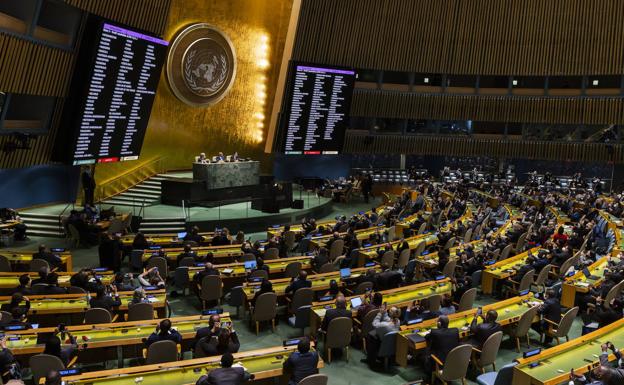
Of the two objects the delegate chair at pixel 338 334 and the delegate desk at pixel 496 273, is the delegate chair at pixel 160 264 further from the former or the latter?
the delegate desk at pixel 496 273

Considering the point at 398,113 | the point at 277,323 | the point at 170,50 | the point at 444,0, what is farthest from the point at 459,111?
the point at 277,323

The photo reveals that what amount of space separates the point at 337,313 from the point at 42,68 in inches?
449

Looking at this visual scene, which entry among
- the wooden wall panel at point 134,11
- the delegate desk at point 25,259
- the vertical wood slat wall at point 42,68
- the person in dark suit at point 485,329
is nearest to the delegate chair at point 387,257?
the person in dark suit at point 485,329

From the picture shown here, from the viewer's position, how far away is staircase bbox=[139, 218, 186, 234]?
17.0 metres

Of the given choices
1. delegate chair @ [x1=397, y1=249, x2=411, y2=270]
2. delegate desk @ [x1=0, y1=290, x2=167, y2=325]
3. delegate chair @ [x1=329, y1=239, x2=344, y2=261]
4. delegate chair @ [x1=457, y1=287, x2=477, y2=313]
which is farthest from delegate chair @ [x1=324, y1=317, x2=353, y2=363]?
delegate chair @ [x1=329, y1=239, x2=344, y2=261]

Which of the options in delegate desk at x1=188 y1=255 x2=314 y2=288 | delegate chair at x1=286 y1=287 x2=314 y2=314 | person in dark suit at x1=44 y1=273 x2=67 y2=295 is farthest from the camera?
delegate desk at x1=188 y1=255 x2=314 y2=288

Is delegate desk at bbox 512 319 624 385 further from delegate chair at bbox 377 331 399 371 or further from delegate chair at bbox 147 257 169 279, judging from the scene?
delegate chair at bbox 147 257 169 279

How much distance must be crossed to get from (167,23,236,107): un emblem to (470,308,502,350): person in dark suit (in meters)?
18.2

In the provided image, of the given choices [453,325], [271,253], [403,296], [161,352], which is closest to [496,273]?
[403,296]

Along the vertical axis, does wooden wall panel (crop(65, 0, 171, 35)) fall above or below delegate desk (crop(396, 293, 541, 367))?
above

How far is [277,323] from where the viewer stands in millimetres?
10258

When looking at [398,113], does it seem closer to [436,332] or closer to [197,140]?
[197,140]

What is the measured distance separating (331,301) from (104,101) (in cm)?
996

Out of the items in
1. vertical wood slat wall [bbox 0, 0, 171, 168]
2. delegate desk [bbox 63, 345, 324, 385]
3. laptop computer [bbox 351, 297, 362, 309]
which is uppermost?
vertical wood slat wall [bbox 0, 0, 171, 168]
